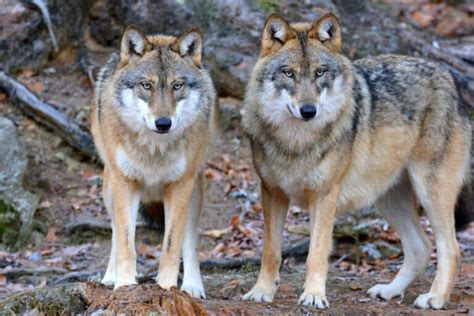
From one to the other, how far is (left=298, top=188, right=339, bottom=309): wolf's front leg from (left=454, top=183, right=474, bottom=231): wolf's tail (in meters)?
1.65

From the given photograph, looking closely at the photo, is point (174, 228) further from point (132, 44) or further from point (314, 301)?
point (132, 44)

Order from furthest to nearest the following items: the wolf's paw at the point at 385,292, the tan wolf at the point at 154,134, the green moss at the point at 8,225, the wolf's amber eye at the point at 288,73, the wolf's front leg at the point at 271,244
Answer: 1. the green moss at the point at 8,225
2. the wolf's paw at the point at 385,292
3. the wolf's front leg at the point at 271,244
4. the wolf's amber eye at the point at 288,73
5. the tan wolf at the point at 154,134

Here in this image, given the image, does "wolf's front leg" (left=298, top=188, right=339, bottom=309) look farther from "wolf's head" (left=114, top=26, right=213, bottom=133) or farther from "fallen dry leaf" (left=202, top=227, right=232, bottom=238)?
"fallen dry leaf" (left=202, top=227, right=232, bottom=238)

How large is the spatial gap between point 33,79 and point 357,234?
4966 millimetres

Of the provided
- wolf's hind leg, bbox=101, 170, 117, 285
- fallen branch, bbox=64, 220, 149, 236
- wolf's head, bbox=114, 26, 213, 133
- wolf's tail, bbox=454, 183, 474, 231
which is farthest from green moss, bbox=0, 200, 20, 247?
wolf's tail, bbox=454, 183, 474, 231

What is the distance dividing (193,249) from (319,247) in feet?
3.93

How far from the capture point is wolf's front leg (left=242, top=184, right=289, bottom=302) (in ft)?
22.9

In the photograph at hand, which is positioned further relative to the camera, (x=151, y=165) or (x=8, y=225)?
(x=8, y=225)

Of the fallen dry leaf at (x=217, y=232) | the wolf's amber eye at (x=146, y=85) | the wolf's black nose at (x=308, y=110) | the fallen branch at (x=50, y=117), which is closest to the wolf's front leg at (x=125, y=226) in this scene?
the wolf's amber eye at (x=146, y=85)

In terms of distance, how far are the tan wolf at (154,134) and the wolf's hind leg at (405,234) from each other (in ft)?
6.50

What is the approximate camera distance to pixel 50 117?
422 inches

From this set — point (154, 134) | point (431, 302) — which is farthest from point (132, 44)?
point (431, 302)

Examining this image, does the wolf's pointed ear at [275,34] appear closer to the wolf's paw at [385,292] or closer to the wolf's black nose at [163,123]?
the wolf's black nose at [163,123]

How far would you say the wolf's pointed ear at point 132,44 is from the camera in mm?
6643
